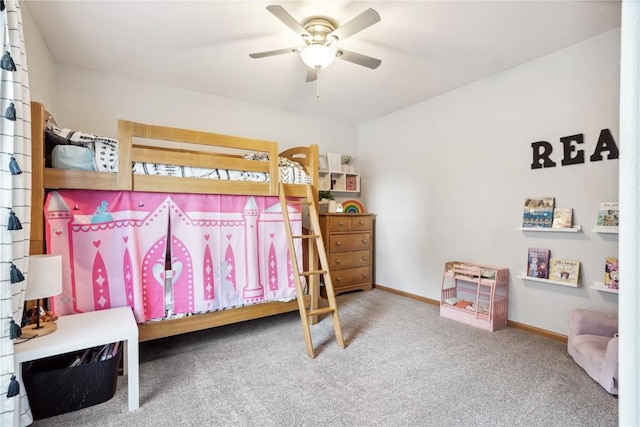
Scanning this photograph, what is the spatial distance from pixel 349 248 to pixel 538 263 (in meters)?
2.05

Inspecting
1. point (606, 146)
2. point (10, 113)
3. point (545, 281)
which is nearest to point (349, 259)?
point (545, 281)

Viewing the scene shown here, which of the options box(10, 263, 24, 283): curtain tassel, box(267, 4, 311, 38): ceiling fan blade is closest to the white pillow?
box(10, 263, 24, 283): curtain tassel

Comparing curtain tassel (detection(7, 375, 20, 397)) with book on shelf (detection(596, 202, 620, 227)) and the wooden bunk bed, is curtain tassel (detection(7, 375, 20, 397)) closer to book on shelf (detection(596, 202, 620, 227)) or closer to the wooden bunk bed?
the wooden bunk bed

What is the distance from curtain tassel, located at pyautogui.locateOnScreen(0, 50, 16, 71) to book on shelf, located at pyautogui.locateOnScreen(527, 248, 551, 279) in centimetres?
369

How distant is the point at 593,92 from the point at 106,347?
12.8 ft

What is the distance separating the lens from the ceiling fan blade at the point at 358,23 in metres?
1.73

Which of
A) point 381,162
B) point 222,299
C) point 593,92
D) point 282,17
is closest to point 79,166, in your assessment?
point 222,299

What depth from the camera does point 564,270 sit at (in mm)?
2561

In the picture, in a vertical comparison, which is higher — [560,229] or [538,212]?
[538,212]

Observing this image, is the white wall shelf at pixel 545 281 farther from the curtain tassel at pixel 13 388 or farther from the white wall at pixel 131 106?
the curtain tassel at pixel 13 388

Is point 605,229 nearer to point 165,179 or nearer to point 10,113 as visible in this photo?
point 165,179

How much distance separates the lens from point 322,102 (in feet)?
12.6

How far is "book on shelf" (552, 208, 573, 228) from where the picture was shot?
8.29 feet

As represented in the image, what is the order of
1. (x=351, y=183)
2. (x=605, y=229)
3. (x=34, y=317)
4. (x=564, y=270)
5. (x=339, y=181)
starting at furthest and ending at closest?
(x=351, y=183), (x=339, y=181), (x=564, y=270), (x=605, y=229), (x=34, y=317)
